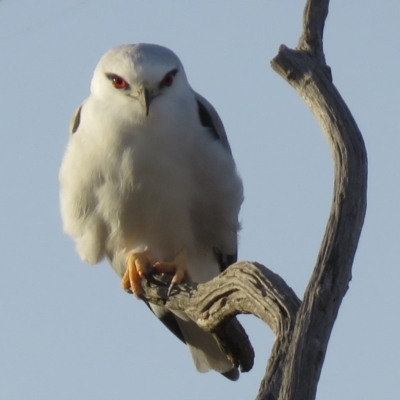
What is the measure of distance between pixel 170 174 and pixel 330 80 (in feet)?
6.19

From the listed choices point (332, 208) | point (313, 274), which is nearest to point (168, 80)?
point (332, 208)

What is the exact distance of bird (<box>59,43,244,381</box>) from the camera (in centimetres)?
685

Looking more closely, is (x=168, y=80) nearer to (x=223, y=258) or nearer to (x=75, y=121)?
(x=75, y=121)

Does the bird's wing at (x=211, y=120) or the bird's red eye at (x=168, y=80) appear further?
the bird's wing at (x=211, y=120)

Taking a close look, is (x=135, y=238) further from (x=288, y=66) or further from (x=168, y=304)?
(x=288, y=66)

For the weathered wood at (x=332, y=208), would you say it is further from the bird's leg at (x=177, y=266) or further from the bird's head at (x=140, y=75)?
the bird's leg at (x=177, y=266)

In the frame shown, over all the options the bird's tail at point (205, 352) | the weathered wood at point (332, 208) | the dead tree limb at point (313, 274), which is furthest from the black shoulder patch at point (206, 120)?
the weathered wood at point (332, 208)

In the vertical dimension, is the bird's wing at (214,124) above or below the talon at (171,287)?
above

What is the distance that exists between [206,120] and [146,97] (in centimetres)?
56

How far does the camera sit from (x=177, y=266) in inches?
277

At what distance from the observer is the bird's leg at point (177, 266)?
22.7 feet

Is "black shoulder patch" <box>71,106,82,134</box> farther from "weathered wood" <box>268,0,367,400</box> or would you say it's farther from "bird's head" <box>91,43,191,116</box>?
"weathered wood" <box>268,0,367,400</box>

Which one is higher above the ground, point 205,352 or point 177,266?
point 177,266

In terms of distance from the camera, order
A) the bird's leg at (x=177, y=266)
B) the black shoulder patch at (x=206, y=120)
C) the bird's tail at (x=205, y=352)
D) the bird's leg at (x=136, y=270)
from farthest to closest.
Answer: the bird's tail at (x=205, y=352)
the black shoulder patch at (x=206, y=120)
the bird's leg at (x=136, y=270)
the bird's leg at (x=177, y=266)
